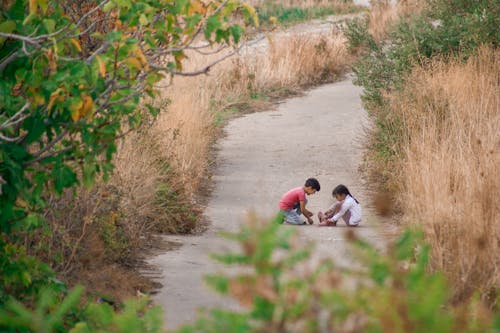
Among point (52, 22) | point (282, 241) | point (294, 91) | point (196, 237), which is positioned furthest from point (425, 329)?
point (294, 91)

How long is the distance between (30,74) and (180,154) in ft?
21.3

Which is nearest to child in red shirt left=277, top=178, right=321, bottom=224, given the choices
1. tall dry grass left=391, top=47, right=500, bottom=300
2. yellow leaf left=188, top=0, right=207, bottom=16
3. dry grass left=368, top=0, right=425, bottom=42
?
tall dry grass left=391, top=47, right=500, bottom=300

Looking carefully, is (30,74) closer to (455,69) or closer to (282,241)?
(282,241)

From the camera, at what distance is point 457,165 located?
26.9ft

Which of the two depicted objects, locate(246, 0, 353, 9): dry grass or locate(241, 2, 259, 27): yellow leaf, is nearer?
locate(241, 2, 259, 27): yellow leaf

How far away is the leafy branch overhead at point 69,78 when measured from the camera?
5.05 m

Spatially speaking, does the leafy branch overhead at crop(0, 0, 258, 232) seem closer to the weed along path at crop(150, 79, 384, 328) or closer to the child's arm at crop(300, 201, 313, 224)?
the weed along path at crop(150, 79, 384, 328)

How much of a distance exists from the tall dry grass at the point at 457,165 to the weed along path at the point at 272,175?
2.22ft

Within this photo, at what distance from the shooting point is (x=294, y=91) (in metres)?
21.0

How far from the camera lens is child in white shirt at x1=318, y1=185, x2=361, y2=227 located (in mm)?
10844

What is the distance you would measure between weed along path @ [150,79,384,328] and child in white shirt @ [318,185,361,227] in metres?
0.12

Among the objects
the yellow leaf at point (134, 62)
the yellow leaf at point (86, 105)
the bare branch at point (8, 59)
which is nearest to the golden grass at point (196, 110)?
the bare branch at point (8, 59)

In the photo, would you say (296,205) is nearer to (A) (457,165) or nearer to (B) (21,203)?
(A) (457,165)

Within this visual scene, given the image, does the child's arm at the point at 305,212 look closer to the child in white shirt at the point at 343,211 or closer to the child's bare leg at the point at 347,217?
the child in white shirt at the point at 343,211
